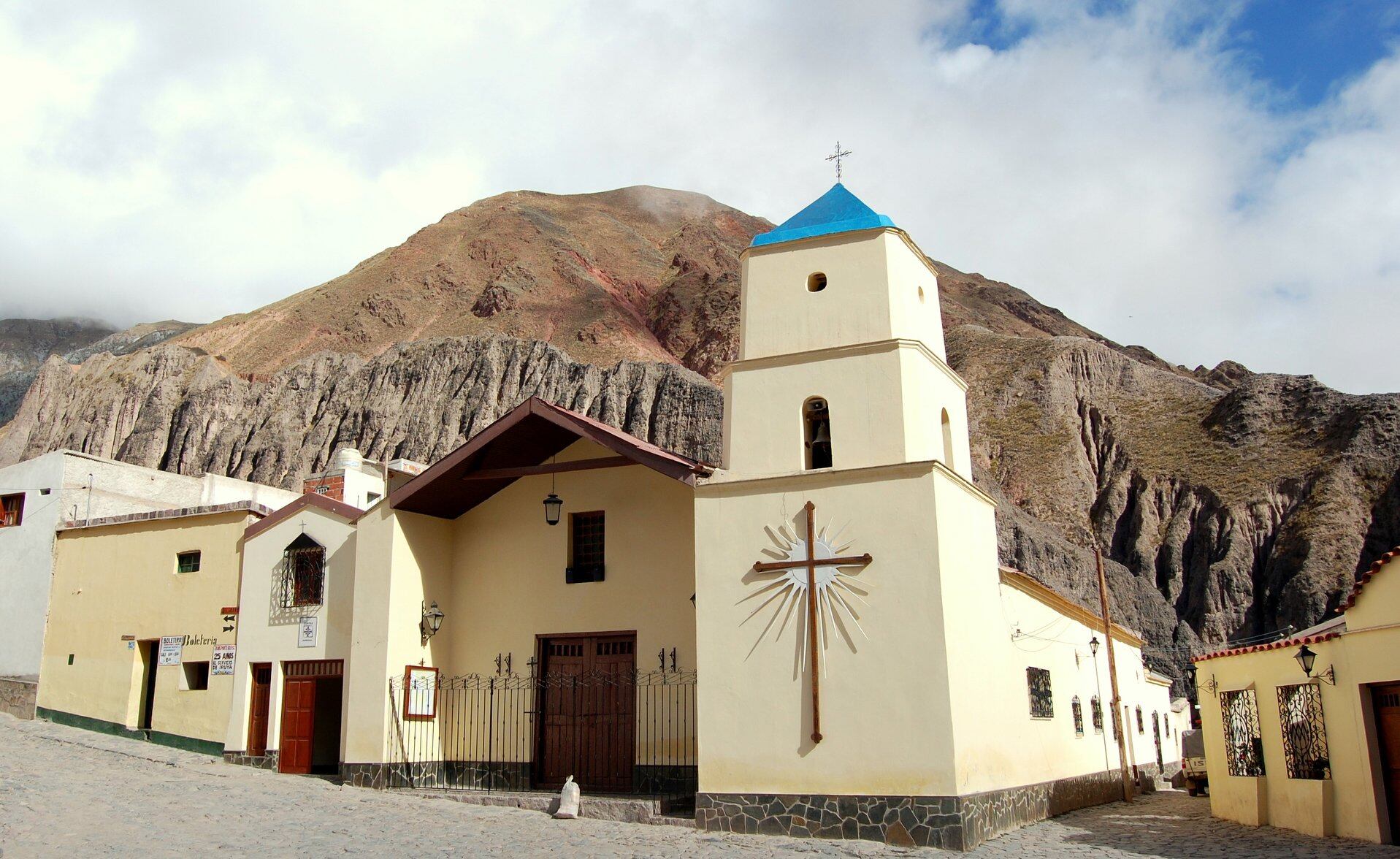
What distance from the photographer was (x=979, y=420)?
74375mm

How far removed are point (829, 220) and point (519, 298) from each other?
71542mm

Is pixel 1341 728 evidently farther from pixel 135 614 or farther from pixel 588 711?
pixel 135 614

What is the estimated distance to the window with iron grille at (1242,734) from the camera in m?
16.4

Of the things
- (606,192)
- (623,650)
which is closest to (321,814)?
(623,650)

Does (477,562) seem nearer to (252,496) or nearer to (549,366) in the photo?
(252,496)

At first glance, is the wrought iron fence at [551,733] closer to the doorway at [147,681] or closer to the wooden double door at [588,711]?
the wooden double door at [588,711]

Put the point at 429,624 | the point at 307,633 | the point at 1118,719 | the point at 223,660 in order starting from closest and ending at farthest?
the point at 429,624 → the point at 307,633 → the point at 223,660 → the point at 1118,719

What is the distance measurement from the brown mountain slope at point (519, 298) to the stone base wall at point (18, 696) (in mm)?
52466

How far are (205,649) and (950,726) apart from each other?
14725mm

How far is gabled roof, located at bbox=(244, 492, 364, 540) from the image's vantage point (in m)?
18.9

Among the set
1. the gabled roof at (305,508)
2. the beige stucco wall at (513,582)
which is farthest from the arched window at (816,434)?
the gabled roof at (305,508)

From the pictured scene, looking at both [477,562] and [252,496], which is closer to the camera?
[477,562]

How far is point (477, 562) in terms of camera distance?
1892 centimetres

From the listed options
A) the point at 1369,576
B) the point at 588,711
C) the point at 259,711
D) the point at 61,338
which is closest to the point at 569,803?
the point at 588,711
